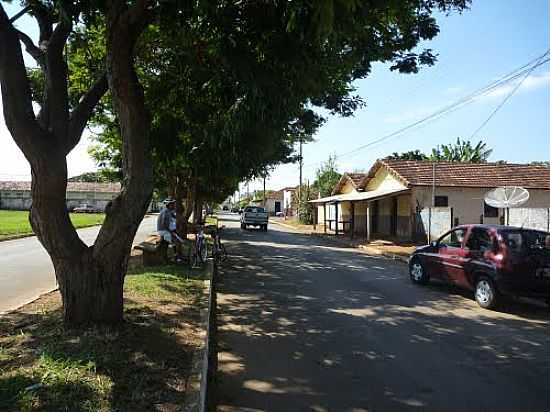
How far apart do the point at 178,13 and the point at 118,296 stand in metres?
3.64

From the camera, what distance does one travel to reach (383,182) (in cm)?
3272

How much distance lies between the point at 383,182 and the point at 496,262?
23548 millimetres

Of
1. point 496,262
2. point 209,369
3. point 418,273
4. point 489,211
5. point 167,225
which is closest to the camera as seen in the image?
point 209,369

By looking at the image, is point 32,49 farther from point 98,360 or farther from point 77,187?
point 77,187

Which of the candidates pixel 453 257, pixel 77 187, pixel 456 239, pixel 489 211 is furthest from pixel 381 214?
pixel 77 187

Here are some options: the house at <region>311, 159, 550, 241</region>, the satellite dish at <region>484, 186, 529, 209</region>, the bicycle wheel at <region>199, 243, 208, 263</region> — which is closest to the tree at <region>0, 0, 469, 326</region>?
the bicycle wheel at <region>199, 243, 208, 263</region>

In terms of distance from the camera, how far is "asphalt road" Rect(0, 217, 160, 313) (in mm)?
9742

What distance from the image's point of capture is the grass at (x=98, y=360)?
4.26 meters

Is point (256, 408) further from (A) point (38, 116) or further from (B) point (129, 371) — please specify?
(A) point (38, 116)

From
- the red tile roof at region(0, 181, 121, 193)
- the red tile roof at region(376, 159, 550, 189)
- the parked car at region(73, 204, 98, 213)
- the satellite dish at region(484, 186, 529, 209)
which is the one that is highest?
the red tile roof at region(0, 181, 121, 193)

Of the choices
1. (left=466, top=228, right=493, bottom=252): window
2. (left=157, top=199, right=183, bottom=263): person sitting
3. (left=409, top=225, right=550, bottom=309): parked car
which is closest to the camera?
(left=409, top=225, right=550, bottom=309): parked car

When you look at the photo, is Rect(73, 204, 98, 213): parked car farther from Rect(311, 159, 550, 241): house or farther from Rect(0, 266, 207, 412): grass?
Rect(0, 266, 207, 412): grass

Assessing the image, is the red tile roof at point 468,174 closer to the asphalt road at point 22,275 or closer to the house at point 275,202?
the asphalt road at point 22,275

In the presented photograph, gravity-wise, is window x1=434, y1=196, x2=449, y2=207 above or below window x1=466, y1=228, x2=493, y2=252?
above
